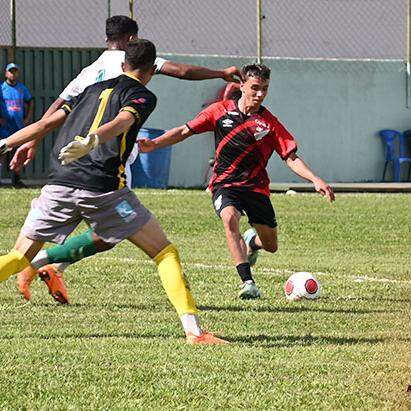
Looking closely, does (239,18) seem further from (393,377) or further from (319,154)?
(393,377)

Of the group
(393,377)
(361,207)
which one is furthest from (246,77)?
(361,207)

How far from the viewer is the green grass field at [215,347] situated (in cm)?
641

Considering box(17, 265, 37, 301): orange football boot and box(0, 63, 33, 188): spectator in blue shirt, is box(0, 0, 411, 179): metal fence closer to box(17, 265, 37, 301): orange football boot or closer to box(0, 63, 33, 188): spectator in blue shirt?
box(0, 63, 33, 188): spectator in blue shirt

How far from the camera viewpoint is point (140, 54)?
802cm

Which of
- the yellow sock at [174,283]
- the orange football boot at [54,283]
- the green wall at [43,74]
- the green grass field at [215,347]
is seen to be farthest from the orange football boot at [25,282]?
the green wall at [43,74]

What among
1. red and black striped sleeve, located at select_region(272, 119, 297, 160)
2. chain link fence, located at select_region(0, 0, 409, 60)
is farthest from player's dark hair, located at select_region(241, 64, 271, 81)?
chain link fence, located at select_region(0, 0, 409, 60)

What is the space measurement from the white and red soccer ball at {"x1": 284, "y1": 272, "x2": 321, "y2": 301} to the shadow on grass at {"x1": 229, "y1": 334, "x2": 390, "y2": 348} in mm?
2006

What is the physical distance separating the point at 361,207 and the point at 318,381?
1397 centimetres

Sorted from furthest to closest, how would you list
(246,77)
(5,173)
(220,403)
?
(5,173) → (246,77) → (220,403)

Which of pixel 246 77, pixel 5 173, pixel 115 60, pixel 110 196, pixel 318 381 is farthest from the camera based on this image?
pixel 5 173

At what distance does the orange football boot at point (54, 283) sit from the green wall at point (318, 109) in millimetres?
15228

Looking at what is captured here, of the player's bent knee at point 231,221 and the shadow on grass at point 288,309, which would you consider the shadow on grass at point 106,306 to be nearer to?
the shadow on grass at point 288,309

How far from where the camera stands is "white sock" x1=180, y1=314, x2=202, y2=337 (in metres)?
7.93

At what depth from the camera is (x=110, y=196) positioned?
807 cm
